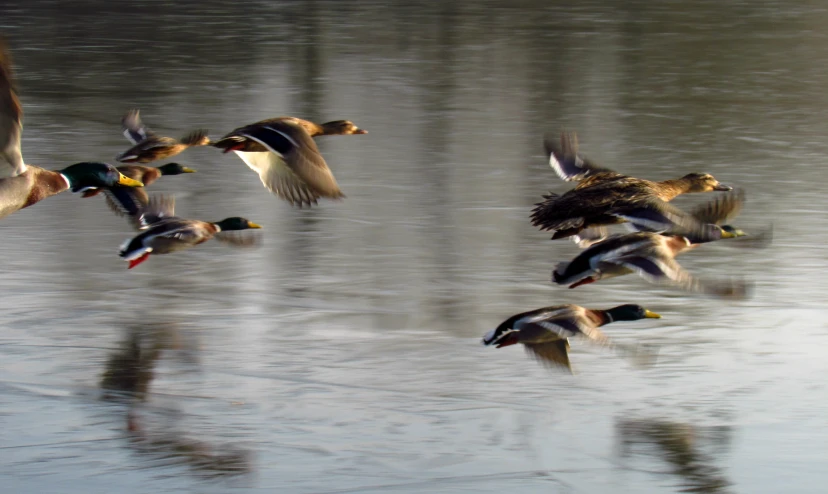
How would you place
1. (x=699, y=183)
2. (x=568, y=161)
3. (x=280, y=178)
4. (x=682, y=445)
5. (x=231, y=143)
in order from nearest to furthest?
(x=682, y=445) → (x=231, y=143) → (x=699, y=183) → (x=280, y=178) → (x=568, y=161)

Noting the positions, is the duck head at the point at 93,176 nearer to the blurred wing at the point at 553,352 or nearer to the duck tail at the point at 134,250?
the duck tail at the point at 134,250

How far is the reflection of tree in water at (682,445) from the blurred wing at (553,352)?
50cm

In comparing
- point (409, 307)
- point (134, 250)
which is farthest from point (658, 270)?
point (134, 250)

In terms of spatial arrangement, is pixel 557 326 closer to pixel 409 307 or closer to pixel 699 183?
pixel 409 307

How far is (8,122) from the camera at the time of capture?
225 inches

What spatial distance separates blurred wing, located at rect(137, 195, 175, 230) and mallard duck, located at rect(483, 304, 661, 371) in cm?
210

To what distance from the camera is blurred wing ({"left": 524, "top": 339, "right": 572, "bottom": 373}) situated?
5.75m

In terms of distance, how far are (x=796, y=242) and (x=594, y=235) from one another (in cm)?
170

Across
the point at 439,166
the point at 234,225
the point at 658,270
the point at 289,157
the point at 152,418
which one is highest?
the point at 289,157

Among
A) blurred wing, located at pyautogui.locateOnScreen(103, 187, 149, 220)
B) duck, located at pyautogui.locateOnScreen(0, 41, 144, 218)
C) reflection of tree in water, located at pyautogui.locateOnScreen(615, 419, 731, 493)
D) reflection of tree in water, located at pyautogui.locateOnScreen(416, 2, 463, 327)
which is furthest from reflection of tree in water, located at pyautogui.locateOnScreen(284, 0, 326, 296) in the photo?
reflection of tree in water, located at pyautogui.locateOnScreen(615, 419, 731, 493)

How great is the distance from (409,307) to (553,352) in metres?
1.11

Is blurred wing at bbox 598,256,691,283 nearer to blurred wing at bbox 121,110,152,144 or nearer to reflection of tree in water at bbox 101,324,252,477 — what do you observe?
reflection of tree in water at bbox 101,324,252,477

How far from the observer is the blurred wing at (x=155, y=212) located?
23.0 feet

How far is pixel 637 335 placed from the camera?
250 inches
